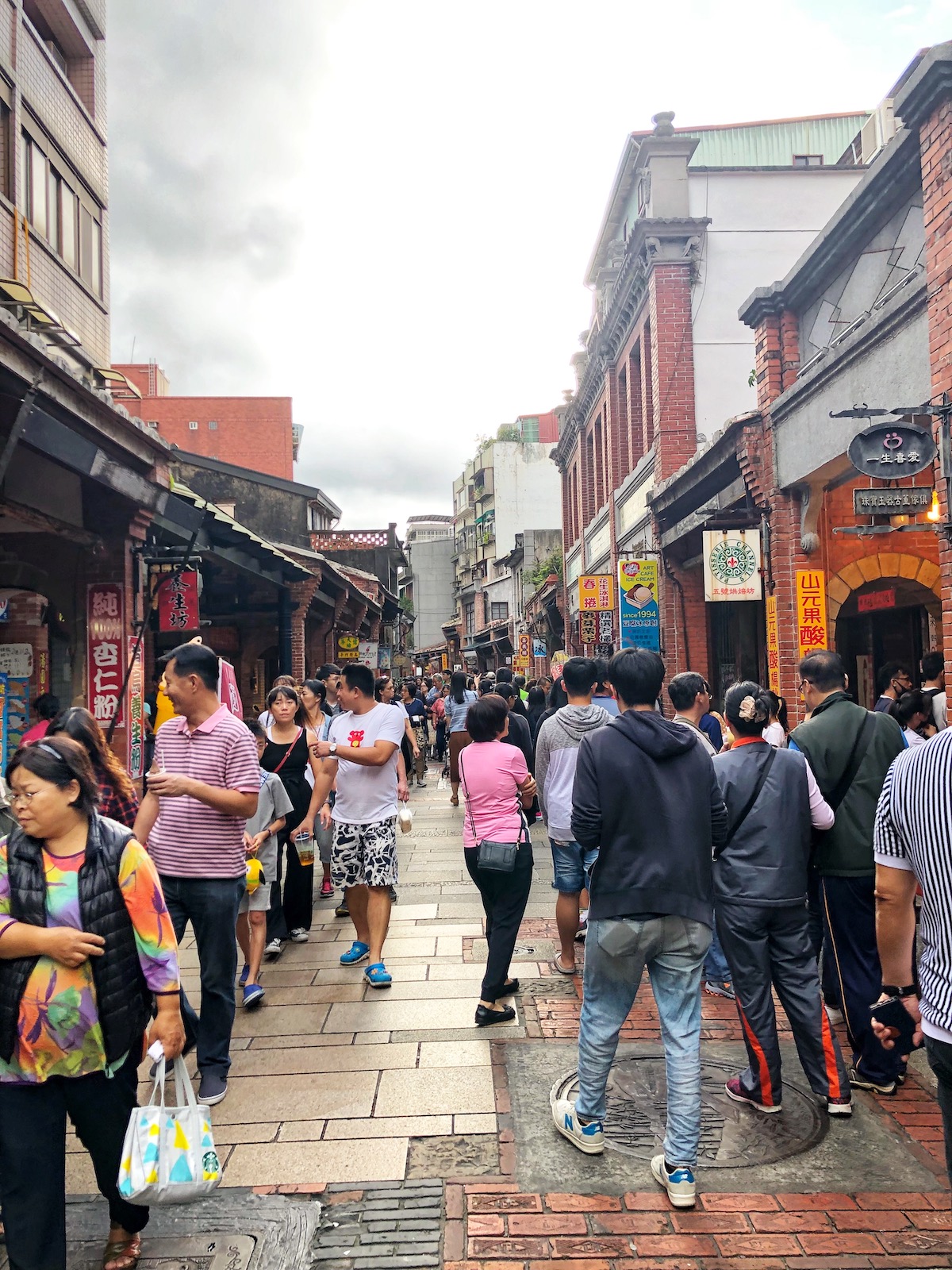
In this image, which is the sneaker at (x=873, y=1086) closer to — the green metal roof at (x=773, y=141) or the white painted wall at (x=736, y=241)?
the white painted wall at (x=736, y=241)

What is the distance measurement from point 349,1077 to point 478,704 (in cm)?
202

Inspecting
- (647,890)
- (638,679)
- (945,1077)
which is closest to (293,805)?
(638,679)

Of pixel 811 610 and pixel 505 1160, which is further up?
pixel 811 610

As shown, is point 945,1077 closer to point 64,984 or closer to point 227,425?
point 64,984

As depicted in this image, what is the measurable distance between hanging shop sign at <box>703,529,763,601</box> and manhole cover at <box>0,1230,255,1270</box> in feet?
27.9

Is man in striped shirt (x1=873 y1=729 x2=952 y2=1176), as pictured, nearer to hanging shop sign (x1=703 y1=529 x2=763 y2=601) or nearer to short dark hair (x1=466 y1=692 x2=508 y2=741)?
short dark hair (x1=466 y1=692 x2=508 y2=741)

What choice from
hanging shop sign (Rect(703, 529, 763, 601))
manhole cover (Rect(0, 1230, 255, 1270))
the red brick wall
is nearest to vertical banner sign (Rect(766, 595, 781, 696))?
hanging shop sign (Rect(703, 529, 763, 601))

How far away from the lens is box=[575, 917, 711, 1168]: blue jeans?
134 inches

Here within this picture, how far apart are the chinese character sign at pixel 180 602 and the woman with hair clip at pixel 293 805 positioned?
556 cm

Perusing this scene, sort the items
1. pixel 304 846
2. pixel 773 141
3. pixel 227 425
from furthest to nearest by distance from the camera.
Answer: pixel 227 425 < pixel 773 141 < pixel 304 846

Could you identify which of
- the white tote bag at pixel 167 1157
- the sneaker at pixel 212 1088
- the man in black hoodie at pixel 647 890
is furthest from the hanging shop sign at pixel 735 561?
the white tote bag at pixel 167 1157

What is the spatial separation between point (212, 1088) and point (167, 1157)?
1.60m

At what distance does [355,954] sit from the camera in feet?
20.4

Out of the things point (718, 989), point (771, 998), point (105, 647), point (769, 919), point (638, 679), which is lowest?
point (718, 989)
